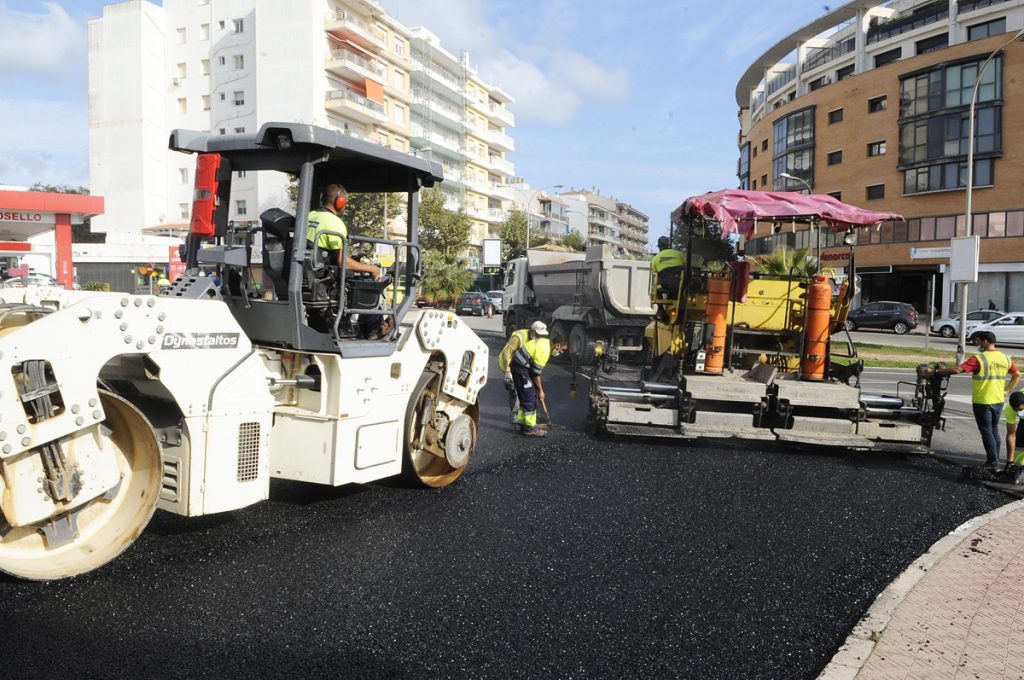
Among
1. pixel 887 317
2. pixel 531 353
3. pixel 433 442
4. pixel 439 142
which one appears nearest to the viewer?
pixel 433 442

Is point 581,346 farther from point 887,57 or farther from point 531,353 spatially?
point 887,57

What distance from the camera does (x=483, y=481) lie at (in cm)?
650

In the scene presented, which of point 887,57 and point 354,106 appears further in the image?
point 354,106

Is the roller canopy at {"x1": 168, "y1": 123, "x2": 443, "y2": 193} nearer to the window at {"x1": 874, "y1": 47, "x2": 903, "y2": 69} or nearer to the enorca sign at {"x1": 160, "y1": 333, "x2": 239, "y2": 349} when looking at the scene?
the enorca sign at {"x1": 160, "y1": 333, "x2": 239, "y2": 349}

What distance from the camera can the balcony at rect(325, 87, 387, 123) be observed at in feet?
150

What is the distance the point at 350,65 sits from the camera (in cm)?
4591

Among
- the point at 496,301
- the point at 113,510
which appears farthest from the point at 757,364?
the point at 496,301

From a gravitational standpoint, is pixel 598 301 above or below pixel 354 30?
below

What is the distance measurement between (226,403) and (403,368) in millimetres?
1488

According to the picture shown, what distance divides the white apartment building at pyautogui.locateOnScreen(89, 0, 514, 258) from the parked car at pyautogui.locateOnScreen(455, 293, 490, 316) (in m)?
12.4

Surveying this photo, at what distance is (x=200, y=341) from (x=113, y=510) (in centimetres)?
94

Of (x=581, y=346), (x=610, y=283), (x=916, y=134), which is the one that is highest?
(x=916, y=134)

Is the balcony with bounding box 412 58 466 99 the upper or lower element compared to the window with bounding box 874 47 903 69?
upper

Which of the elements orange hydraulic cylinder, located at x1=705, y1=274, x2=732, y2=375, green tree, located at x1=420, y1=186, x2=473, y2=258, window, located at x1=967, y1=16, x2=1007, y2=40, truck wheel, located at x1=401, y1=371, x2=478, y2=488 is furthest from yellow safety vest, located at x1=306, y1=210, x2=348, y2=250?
window, located at x1=967, y1=16, x2=1007, y2=40
